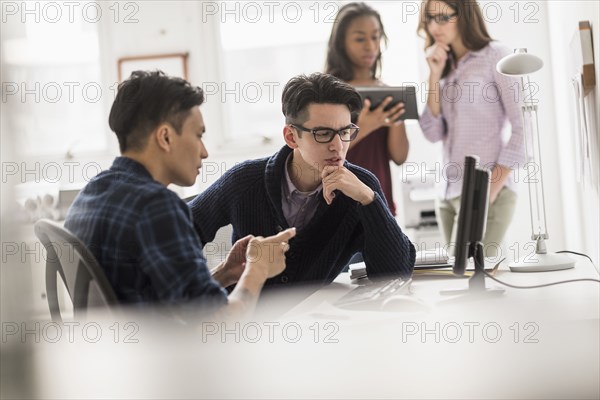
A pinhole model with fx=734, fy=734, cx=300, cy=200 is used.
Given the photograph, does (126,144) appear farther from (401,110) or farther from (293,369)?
(401,110)

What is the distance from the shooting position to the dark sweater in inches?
70.4

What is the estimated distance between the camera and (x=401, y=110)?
8.74ft

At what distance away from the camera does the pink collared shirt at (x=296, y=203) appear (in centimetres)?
191

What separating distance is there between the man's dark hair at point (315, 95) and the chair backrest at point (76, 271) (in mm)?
760

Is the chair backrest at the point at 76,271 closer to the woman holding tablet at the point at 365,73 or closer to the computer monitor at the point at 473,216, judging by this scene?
the computer monitor at the point at 473,216

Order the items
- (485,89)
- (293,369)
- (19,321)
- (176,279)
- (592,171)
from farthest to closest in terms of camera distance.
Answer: (485,89) < (592,171) < (176,279) < (293,369) < (19,321)

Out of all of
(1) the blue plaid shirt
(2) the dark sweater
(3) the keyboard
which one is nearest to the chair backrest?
(1) the blue plaid shirt

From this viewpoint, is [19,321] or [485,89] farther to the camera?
[485,89]

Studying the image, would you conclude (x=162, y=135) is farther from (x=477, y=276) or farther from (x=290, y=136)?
(x=477, y=276)

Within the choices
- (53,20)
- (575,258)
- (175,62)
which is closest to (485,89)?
(575,258)

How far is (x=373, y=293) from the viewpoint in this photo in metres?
1.54

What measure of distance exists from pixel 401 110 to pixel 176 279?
5.42 ft
